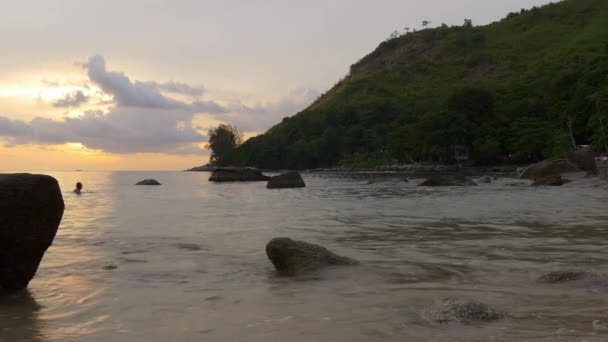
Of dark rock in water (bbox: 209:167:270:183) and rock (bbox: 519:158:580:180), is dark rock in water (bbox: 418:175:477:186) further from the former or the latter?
dark rock in water (bbox: 209:167:270:183)

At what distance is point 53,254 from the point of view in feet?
36.2

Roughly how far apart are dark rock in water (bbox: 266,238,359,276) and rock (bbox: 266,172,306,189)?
3513 cm

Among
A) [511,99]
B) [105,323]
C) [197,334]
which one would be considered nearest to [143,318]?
[105,323]

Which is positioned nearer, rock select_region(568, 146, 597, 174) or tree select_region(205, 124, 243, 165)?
rock select_region(568, 146, 597, 174)

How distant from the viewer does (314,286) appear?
25.0 ft

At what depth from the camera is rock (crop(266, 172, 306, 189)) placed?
44.7 metres

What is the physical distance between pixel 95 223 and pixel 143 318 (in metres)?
13.0

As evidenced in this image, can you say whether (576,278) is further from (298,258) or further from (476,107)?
(476,107)

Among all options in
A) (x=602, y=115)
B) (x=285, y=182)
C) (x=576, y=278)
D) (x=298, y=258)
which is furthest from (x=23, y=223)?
(x=602, y=115)

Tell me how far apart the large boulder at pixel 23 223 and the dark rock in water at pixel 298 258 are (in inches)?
140

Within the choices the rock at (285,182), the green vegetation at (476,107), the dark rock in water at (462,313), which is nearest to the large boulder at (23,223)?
the dark rock in water at (462,313)

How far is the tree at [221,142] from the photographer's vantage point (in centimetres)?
18088

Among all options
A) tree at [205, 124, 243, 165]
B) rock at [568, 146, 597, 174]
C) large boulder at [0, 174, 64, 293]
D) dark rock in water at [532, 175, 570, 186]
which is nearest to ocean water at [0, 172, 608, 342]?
→ large boulder at [0, 174, 64, 293]

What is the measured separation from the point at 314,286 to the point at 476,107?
91.1 metres
